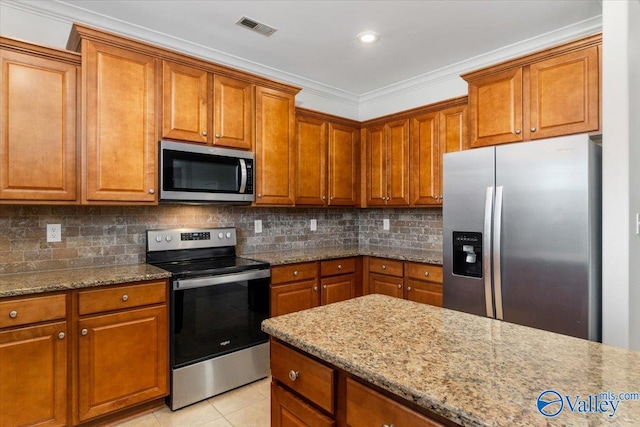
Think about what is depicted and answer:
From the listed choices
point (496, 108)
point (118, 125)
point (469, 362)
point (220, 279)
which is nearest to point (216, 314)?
point (220, 279)

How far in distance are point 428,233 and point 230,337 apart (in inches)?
84.6

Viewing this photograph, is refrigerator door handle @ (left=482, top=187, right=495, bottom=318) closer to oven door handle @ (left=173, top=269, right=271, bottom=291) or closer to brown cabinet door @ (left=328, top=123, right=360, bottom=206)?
oven door handle @ (left=173, top=269, right=271, bottom=291)

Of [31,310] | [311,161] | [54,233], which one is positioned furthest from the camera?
[311,161]

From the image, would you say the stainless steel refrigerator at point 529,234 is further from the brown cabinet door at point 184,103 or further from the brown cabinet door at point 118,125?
the brown cabinet door at point 118,125

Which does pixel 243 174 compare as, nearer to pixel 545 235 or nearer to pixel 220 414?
pixel 220 414

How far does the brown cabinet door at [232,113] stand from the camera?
2.83 meters

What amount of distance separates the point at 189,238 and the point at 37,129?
4.06ft

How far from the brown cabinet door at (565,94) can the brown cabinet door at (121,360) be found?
2.84 m

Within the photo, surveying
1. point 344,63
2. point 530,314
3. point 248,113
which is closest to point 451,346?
point 530,314

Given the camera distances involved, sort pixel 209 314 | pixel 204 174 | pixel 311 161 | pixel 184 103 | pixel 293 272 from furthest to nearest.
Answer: pixel 311 161 → pixel 293 272 → pixel 204 174 → pixel 184 103 → pixel 209 314

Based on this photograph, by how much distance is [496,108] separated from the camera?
276 cm

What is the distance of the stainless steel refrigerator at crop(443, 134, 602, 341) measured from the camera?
6.57 ft

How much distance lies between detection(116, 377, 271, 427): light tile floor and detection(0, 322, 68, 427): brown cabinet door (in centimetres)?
44

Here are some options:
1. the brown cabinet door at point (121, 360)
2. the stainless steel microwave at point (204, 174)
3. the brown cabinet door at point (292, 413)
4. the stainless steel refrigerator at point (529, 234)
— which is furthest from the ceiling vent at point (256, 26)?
the brown cabinet door at point (292, 413)
